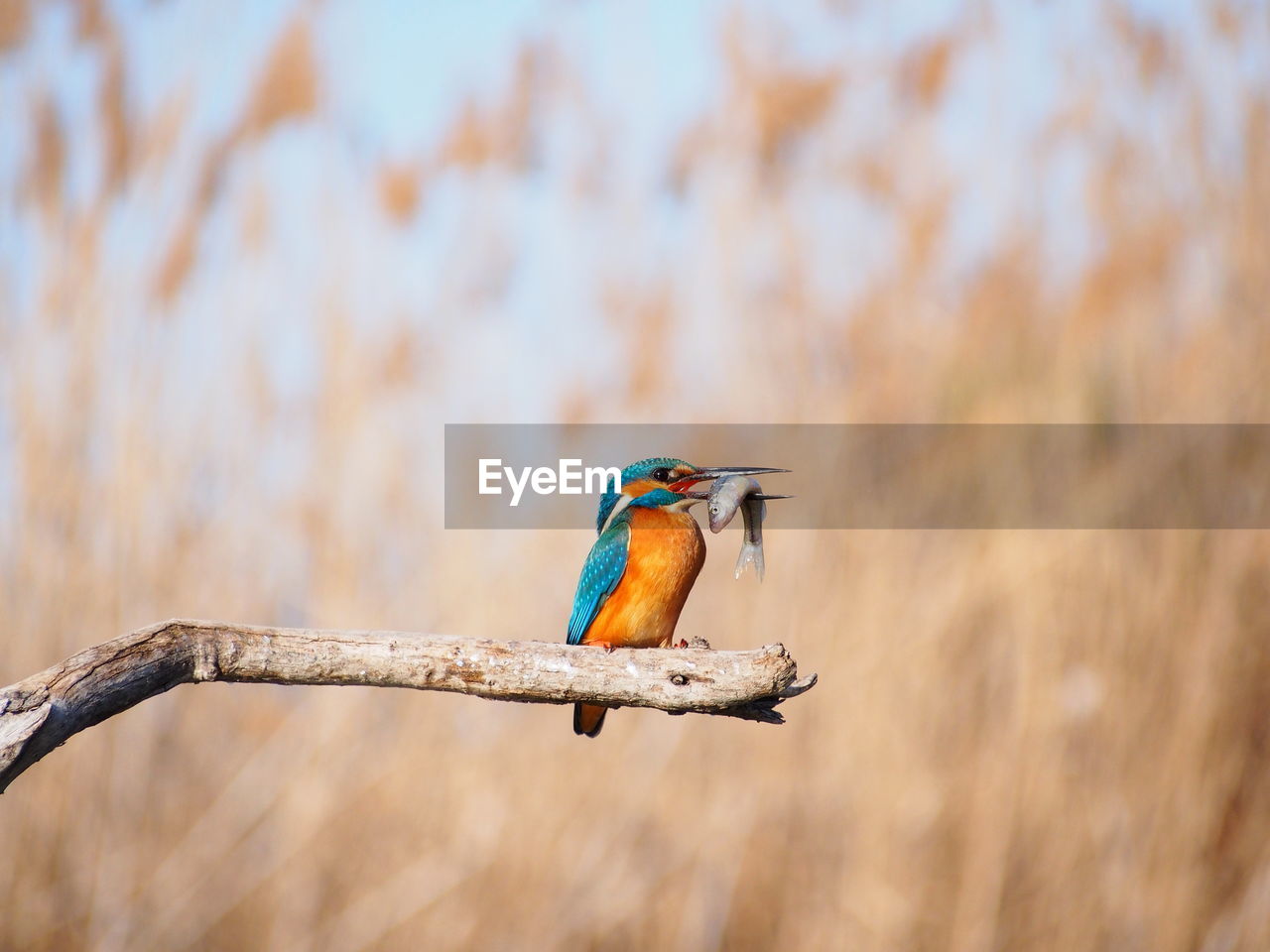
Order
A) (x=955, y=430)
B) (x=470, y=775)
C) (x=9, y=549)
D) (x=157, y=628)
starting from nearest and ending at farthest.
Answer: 1. (x=157, y=628)
2. (x=9, y=549)
3. (x=470, y=775)
4. (x=955, y=430)

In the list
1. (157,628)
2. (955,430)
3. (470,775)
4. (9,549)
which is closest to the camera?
(157,628)

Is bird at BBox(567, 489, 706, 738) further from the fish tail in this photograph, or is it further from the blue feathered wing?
the fish tail

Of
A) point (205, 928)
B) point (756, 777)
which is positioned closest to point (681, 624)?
point (756, 777)

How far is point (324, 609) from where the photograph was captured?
10.6ft

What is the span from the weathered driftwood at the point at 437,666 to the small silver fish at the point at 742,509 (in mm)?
123

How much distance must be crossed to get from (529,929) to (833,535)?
1494mm

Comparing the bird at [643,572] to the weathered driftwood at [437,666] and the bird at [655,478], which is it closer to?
the bird at [655,478]

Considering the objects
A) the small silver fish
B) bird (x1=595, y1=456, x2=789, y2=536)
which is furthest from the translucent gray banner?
the small silver fish

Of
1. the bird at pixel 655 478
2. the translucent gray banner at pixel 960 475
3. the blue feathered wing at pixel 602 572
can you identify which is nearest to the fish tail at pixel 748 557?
the bird at pixel 655 478

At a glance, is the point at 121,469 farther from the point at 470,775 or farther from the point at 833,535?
the point at 833,535

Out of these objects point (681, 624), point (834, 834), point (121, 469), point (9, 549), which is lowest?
point (834, 834)

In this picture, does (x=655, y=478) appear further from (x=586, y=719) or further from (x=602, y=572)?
(x=586, y=719)

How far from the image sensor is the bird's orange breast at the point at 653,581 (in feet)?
5.90

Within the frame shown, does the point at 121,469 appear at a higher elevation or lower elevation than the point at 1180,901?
higher
